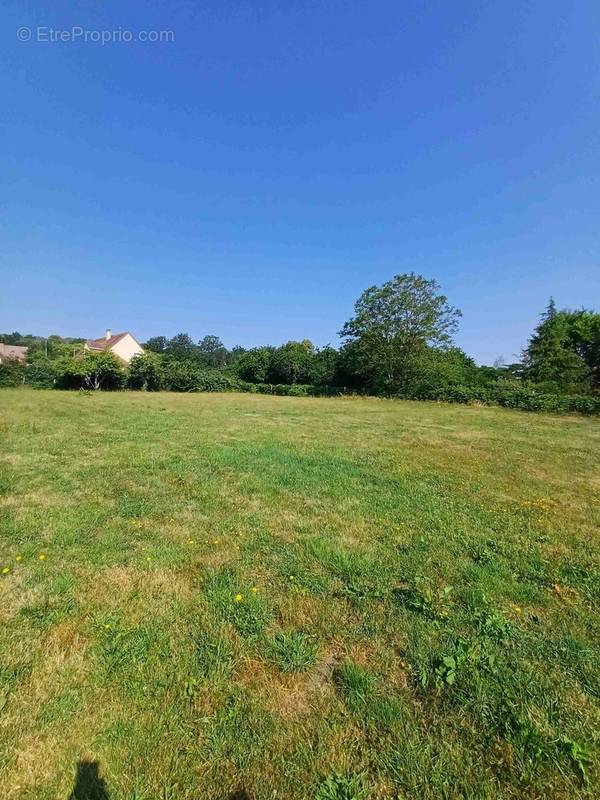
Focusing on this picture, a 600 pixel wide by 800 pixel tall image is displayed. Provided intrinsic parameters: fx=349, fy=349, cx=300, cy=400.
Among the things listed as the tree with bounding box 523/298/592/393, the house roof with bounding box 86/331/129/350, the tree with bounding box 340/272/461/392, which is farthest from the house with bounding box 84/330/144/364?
the tree with bounding box 523/298/592/393

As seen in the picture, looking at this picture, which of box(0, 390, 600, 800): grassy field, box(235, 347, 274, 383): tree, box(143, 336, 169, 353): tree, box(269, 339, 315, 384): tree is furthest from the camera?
box(143, 336, 169, 353): tree

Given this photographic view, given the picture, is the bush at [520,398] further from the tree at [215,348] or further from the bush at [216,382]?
the tree at [215,348]

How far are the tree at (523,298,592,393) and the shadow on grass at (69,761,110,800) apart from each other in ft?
104

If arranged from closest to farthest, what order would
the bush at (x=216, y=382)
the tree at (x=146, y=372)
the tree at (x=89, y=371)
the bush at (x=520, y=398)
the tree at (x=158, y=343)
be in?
1. the bush at (x=520, y=398)
2. the tree at (x=89, y=371)
3. the tree at (x=146, y=372)
4. the bush at (x=216, y=382)
5. the tree at (x=158, y=343)

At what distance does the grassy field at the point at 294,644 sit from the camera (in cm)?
157

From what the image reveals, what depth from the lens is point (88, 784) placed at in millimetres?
1484

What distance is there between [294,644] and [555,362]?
35.4 meters

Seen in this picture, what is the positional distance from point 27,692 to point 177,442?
727cm

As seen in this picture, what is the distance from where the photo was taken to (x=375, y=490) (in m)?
5.63

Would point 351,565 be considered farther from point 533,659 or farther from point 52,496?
point 52,496

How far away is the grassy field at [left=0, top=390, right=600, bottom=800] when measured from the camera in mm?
1568

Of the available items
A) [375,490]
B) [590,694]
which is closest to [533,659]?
[590,694]

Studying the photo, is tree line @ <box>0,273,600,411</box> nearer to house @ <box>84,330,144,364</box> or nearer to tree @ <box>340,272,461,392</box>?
tree @ <box>340,272,461,392</box>

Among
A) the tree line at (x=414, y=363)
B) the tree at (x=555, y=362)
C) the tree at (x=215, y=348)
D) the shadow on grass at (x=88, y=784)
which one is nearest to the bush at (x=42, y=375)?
the tree line at (x=414, y=363)
